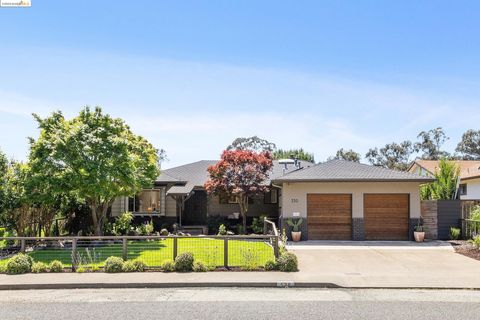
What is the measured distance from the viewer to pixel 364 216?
20109mm

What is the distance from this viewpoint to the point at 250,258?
1234cm

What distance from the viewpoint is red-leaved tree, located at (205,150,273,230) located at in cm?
2245

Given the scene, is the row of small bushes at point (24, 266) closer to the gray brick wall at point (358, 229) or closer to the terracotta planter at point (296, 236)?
the terracotta planter at point (296, 236)

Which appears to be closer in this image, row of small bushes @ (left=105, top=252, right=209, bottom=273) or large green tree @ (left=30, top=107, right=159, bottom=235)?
row of small bushes @ (left=105, top=252, right=209, bottom=273)

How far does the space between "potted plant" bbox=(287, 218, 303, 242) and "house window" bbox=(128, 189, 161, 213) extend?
870cm

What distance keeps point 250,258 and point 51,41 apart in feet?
29.7

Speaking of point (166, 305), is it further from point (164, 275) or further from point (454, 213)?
point (454, 213)

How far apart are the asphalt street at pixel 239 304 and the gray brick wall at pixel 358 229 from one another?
1024 cm

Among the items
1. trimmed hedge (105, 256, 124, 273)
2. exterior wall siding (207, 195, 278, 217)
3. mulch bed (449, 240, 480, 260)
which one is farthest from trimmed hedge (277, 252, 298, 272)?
exterior wall siding (207, 195, 278, 217)

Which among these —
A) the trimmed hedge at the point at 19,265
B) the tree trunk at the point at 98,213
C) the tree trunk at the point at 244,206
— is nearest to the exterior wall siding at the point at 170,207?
the tree trunk at the point at 244,206

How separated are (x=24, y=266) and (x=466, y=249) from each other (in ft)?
49.2

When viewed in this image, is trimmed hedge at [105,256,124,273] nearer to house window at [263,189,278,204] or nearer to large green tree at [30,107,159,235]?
large green tree at [30,107,159,235]

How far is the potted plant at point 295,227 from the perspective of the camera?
1947 centimetres

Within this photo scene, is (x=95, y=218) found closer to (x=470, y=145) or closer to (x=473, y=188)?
(x=473, y=188)
